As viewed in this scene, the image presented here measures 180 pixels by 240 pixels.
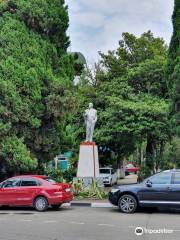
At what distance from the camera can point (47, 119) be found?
23359 millimetres

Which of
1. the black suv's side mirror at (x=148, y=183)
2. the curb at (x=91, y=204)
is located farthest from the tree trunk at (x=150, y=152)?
the black suv's side mirror at (x=148, y=183)

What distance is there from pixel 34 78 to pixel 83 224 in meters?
11.1

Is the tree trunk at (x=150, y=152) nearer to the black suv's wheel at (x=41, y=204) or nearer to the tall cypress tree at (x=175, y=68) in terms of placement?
the tall cypress tree at (x=175, y=68)

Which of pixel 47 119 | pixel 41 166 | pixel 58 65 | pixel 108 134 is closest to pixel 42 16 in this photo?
pixel 58 65

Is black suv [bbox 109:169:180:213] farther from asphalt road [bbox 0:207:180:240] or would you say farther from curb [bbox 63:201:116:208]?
curb [bbox 63:201:116:208]

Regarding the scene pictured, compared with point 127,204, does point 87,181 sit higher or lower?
higher

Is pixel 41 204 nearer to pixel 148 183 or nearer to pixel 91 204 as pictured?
pixel 91 204

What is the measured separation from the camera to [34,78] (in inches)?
887

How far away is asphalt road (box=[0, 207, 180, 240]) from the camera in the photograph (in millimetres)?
10898

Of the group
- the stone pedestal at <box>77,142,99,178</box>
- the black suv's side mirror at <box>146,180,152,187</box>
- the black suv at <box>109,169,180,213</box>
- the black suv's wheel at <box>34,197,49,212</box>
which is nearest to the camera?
the black suv at <box>109,169,180,213</box>

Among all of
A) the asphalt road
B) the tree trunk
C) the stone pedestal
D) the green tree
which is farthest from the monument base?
the tree trunk

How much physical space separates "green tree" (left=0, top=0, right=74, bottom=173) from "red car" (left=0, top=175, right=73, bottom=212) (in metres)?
3.90

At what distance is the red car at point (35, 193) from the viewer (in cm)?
1684

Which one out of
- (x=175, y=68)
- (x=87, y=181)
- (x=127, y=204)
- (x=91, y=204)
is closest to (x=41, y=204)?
(x=91, y=204)
